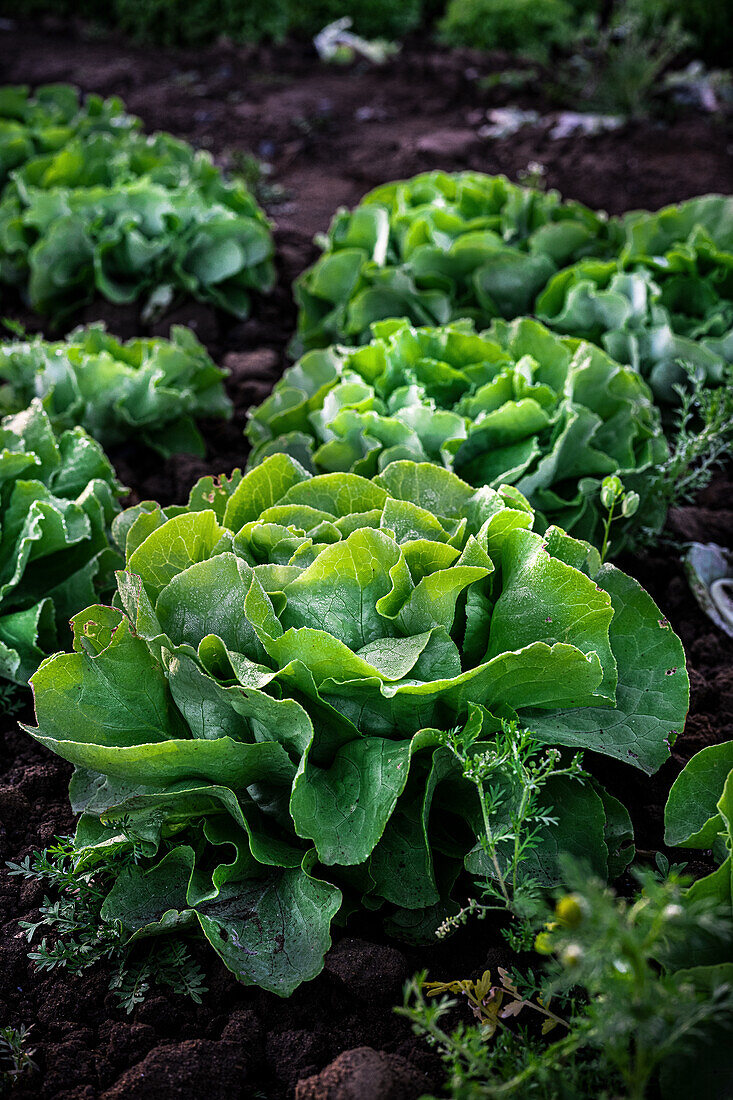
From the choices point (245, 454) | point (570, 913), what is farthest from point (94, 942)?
point (245, 454)

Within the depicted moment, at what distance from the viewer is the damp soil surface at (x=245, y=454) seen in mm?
1709

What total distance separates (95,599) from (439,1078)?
156cm

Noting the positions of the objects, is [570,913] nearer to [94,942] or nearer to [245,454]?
[94,942]

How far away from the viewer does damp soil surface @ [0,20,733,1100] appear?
1709 mm

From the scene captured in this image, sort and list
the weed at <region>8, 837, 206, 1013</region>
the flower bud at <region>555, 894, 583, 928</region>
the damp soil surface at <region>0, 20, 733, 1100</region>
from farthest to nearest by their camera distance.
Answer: the weed at <region>8, 837, 206, 1013</region> → the damp soil surface at <region>0, 20, 733, 1100</region> → the flower bud at <region>555, 894, 583, 928</region>

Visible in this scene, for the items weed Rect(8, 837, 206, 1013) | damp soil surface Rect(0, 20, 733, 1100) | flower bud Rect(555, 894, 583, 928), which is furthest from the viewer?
weed Rect(8, 837, 206, 1013)

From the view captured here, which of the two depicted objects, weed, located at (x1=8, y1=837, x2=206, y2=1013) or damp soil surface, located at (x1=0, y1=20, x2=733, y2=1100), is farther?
weed, located at (x1=8, y1=837, x2=206, y2=1013)

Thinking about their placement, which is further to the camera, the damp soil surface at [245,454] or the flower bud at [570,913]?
the damp soil surface at [245,454]

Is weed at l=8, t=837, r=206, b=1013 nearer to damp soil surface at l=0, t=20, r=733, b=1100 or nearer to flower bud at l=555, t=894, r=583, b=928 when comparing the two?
damp soil surface at l=0, t=20, r=733, b=1100

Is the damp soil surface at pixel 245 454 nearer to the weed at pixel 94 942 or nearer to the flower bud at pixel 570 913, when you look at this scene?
the weed at pixel 94 942

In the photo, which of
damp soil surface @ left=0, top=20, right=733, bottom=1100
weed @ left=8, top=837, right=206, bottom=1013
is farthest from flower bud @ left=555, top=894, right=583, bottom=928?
weed @ left=8, top=837, right=206, bottom=1013

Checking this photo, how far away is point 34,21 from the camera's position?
1008 centimetres

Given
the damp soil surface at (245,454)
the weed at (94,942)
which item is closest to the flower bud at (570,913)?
the damp soil surface at (245,454)

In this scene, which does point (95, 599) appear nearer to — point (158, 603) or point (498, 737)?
point (158, 603)
